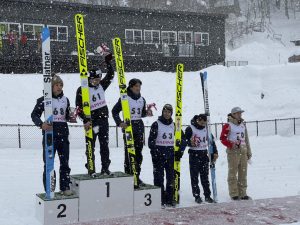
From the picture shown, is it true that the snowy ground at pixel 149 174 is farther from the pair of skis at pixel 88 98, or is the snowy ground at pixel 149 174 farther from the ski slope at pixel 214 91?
the ski slope at pixel 214 91

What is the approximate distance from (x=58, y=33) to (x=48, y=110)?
2412 centimetres

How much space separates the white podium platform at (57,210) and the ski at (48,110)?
6.8 inches

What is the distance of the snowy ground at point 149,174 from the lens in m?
8.88

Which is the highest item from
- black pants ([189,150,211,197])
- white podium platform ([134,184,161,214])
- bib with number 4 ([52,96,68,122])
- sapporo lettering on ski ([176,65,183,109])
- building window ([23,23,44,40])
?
building window ([23,23,44,40])

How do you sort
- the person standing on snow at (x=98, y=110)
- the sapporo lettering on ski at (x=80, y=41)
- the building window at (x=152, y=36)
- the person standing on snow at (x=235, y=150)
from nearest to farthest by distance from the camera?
the sapporo lettering on ski at (x=80, y=41) < the person standing on snow at (x=98, y=110) < the person standing on snow at (x=235, y=150) < the building window at (x=152, y=36)

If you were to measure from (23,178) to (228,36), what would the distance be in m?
66.6

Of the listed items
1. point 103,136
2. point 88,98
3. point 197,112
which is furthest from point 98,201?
point 197,112

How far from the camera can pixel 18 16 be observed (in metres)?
29.2

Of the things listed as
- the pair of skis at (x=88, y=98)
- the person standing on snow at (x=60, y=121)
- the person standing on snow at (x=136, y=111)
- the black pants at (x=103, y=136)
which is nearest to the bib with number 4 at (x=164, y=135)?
the person standing on snow at (x=136, y=111)

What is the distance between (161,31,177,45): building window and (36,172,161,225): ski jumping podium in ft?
90.3

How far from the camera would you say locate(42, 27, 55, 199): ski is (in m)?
7.54

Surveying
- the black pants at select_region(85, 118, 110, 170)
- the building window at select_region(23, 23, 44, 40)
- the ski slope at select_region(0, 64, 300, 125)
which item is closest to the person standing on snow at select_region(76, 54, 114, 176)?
the black pants at select_region(85, 118, 110, 170)

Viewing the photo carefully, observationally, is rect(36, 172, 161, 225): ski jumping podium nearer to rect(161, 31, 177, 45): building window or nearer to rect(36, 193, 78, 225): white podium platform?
rect(36, 193, 78, 225): white podium platform

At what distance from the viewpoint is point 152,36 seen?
3519 centimetres
